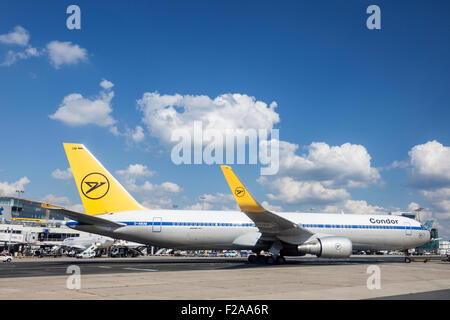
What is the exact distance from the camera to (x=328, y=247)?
26766 millimetres

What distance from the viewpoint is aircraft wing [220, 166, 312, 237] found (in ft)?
77.4

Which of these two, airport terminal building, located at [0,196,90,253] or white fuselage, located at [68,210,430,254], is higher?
white fuselage, located at [68,210,430,254]

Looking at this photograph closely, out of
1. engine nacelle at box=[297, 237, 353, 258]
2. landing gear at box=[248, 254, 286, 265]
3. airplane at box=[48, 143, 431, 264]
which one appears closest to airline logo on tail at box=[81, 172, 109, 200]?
airplane at box=[48, 143, 431, 264]

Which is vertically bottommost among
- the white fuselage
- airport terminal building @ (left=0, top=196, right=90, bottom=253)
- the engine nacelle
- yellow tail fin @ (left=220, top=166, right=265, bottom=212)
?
airport terminal building @ (left=0, top=196, right=90, bottom=253)

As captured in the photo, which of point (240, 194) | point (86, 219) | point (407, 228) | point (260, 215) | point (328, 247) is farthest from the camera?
point (407, 228)

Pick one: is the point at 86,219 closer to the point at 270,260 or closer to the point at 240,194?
the point at 240,194

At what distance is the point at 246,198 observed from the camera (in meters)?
23.5

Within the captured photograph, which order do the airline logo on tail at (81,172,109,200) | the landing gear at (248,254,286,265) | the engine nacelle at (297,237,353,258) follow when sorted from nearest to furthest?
the engine nacelle at (297,237,353,258) → the landing gear at (248,254,286,265) → the airline logo on tail at (81,172,109,200)

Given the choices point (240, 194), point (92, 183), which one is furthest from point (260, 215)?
point (92, 183)

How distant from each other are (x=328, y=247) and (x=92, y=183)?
1870 cm

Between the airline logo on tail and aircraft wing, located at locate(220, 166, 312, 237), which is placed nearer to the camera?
aircraft wing, located at locate(220, 166, 312, 237)

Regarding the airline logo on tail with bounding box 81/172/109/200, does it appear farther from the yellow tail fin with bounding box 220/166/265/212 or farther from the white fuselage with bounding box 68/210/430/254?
the yellow tail fin with bounding box 220/166/265/212
